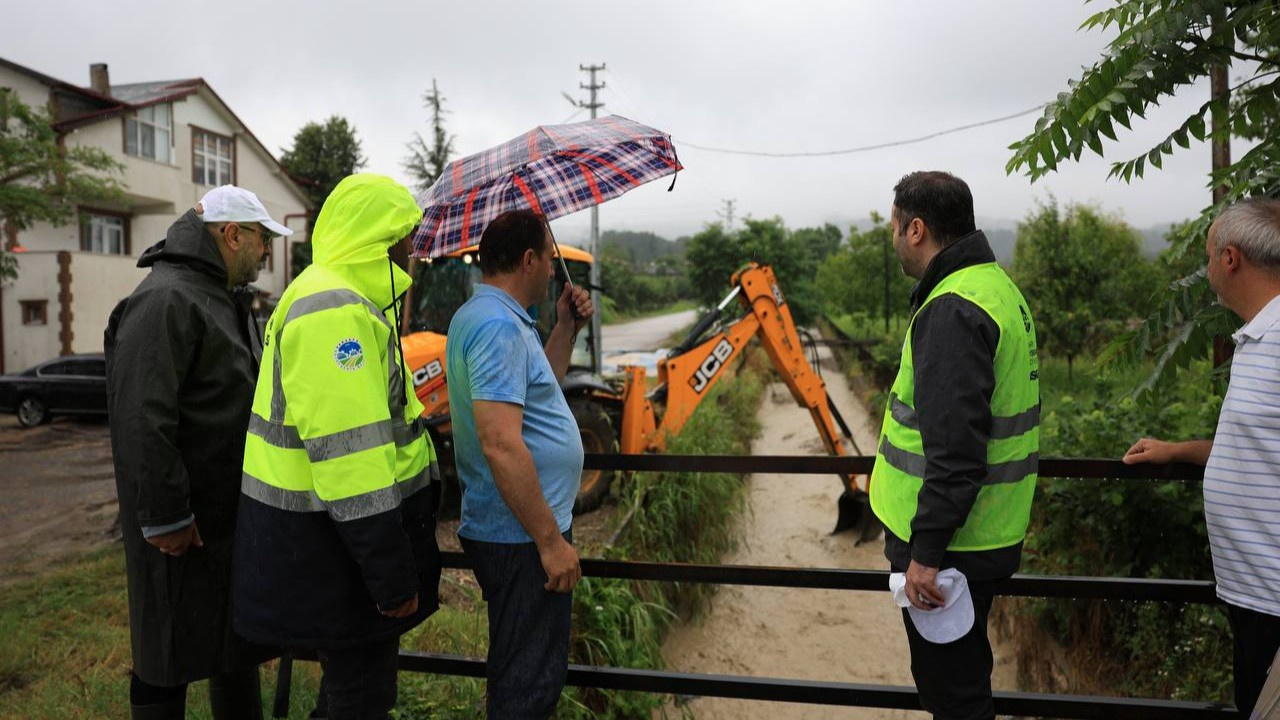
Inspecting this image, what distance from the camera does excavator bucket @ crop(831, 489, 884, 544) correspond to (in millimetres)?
8398

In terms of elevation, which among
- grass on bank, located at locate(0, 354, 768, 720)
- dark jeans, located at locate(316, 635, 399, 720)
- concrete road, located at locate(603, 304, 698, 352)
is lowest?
concrete road, located at locate(603, 304, 698, 352)

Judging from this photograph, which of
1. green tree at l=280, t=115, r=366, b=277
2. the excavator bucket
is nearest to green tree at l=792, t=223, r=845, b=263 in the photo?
green tree at l=280, t=115, r=366, b=277

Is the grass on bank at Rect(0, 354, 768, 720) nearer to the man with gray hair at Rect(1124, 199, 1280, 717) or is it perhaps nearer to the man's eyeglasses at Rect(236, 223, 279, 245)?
the man's eyeglasses at Rect(236, 223, 279, 245)

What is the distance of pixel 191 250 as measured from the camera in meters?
2.52

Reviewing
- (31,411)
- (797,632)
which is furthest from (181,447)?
(31,411)

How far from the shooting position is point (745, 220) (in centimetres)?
3784

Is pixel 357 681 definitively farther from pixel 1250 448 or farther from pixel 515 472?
pixel 1250 448

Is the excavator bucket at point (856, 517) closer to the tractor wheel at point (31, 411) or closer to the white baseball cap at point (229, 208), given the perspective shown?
the white baseball cap at point (229, 208)

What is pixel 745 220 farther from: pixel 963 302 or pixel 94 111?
pixel 963 302

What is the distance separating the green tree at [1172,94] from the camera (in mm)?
2328

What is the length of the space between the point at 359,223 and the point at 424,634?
2870 millimetres

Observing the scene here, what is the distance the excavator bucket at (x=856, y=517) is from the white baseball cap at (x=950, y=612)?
21.4 ft

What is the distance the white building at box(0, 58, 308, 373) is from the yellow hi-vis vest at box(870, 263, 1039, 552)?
1827 cm

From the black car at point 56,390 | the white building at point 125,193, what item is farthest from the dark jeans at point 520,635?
the white building at point 125,193
